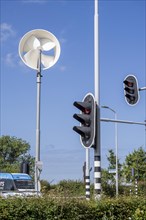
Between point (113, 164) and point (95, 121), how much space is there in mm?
46837

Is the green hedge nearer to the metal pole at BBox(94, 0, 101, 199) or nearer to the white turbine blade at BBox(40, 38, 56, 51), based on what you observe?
the metal pole at BBox(94, 0, 101, 199)

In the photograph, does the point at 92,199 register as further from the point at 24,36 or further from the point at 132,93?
the point at 24,36

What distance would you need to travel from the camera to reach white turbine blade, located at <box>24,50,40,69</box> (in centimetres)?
2066

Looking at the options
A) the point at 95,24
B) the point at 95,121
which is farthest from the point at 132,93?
the point at 95,121

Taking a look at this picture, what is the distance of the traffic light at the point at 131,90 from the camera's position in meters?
17.6

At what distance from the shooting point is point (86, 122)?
484 inches

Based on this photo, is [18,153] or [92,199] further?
[18,153]

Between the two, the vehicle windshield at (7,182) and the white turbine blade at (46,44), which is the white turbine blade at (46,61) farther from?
the vehicle windshield at (7,182)

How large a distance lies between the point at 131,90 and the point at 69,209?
330 inches

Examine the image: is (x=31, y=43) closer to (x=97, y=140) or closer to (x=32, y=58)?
(x=32, y=58)

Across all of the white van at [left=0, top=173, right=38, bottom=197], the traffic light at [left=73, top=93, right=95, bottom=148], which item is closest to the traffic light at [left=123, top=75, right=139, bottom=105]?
the traffic light at [left=73, top=93, right=95, bottom=148]

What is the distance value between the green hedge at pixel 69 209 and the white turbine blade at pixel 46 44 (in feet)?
36.1

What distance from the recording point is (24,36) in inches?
819

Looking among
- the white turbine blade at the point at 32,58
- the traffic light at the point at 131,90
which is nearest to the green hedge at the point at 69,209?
the traffic light at the point at 131,90
